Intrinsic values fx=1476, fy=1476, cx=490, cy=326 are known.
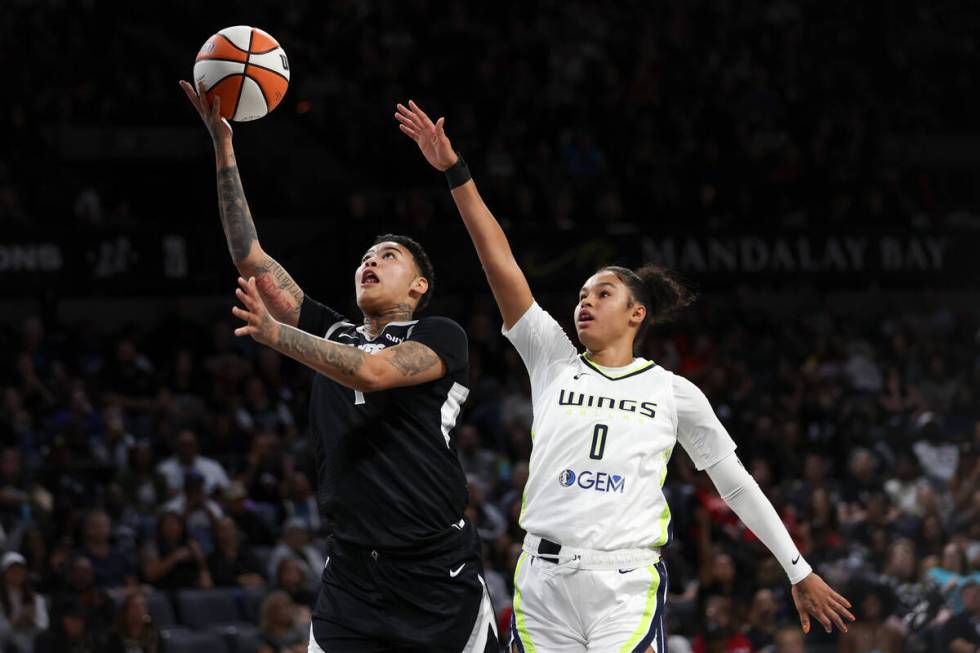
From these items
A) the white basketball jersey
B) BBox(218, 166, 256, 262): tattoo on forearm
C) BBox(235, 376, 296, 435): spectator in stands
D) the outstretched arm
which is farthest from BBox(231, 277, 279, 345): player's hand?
BBox(235, 376, 296, 435): spectator in stands

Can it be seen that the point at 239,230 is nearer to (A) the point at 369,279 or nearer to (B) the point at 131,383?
(A) the point at 369,279

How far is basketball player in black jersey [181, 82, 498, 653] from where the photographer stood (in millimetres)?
5152

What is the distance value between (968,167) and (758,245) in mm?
5155

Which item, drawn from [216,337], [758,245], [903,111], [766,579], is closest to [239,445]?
[216,337]

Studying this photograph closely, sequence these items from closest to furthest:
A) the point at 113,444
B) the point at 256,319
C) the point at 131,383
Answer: the point at 256,319 < the point at 113,444 < the point at 131,383

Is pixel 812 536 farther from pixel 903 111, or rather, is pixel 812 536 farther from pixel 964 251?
pixel 903 111

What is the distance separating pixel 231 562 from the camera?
11.4 metres

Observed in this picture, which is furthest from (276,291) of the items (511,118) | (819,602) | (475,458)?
(511,118)

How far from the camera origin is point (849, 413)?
51.6 ft

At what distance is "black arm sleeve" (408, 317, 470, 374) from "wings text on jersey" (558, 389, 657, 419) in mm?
434

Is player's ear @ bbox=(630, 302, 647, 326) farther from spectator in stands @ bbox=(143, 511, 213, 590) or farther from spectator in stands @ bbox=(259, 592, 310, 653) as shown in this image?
spectator in stands @ bbox=(143, 511, 213, 590)

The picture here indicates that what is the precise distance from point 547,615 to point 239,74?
249 centimetres

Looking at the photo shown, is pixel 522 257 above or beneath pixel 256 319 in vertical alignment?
above

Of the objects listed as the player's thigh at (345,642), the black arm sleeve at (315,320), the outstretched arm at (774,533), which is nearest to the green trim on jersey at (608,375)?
the outstretched arm at (774,533)
